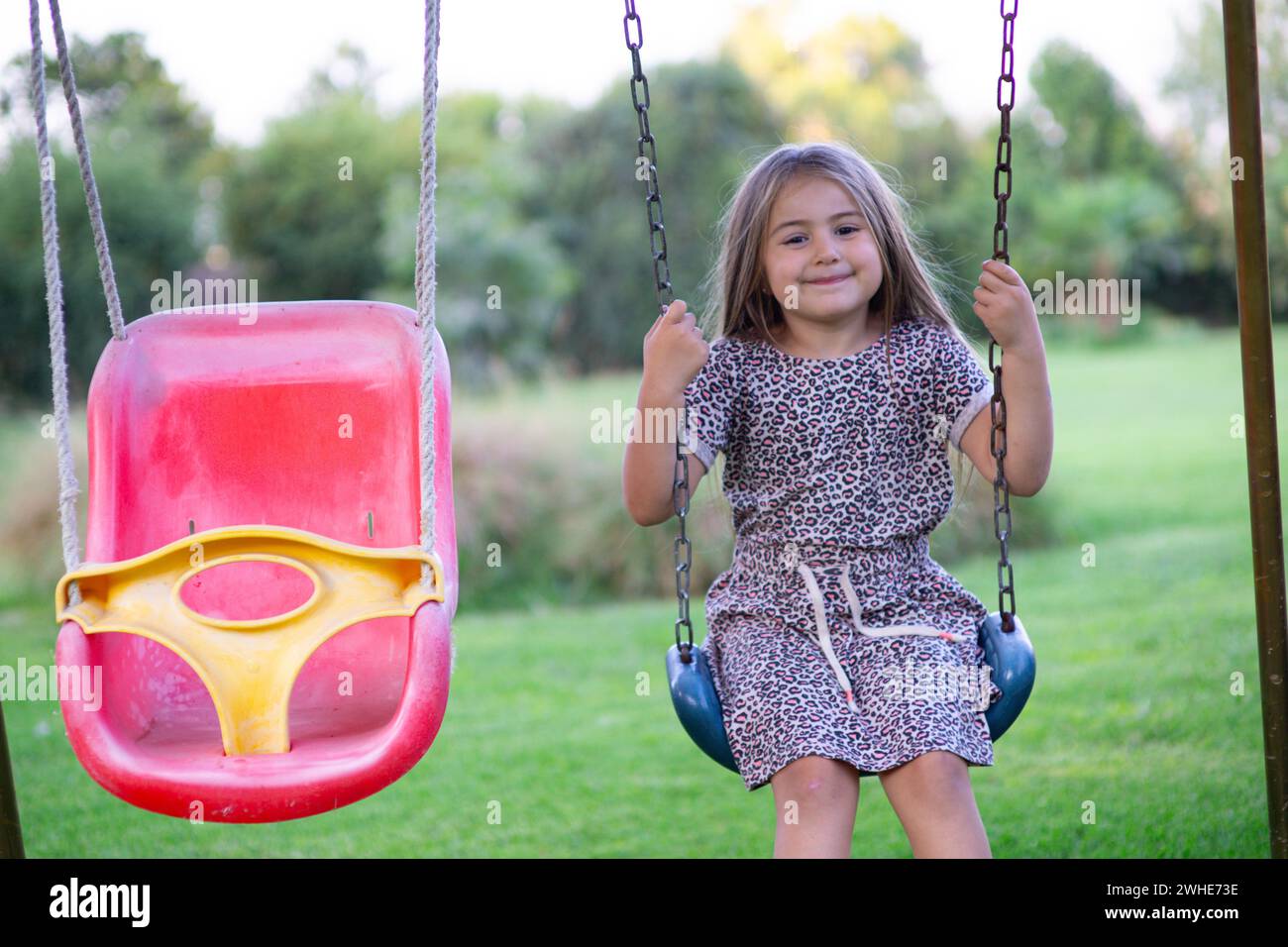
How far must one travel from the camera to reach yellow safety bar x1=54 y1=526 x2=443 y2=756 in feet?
7.19

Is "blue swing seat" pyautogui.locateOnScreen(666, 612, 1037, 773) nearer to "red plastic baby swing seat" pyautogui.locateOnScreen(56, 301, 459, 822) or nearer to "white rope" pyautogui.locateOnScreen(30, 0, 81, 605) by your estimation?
"red plastic baby swing seat" pyautogui.locateOnScreen(56, 301, 459, 822)

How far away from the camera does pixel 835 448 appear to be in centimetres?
244

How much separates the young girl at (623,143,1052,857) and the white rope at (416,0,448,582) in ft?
1.16

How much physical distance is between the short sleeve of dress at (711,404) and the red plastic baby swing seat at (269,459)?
0.45m

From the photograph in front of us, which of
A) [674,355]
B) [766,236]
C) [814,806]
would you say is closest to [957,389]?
[766,236]

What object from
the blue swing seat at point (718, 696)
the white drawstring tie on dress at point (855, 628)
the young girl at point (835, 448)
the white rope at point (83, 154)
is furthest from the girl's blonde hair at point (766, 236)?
the white rope at point (83, 154)

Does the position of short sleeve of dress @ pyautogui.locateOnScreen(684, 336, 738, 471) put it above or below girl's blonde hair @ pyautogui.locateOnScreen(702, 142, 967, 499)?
below

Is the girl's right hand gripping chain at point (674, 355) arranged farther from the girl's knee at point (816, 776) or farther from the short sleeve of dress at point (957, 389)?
the girl's knee at point (816, 776)

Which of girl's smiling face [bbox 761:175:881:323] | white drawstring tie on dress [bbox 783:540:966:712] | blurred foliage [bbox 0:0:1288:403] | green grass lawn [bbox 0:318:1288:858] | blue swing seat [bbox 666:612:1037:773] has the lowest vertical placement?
green grass lawn [bbox 0:318:1288:858]

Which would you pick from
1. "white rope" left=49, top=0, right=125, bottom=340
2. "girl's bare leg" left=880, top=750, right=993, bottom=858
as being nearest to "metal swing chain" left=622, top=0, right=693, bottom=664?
"girl's bare leg" left=880, top=750, right=993, bottom=858

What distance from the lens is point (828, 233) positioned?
2.40 m

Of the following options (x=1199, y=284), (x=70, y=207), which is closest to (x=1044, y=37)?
(x=1199, y=284)

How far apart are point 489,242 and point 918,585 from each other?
31.4 ft

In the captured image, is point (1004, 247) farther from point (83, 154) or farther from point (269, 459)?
point (83, 154)
